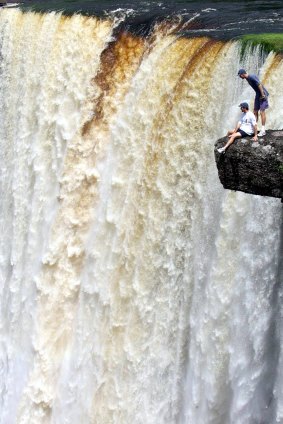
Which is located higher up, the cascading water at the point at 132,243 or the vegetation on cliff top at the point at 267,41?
the vegetation on cliff top at the point at 267,41

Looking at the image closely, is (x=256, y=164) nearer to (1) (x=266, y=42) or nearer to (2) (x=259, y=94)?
(2) (x=259, y=94)

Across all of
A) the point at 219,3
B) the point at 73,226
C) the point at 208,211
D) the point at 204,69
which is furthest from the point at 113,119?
the point at 219,3

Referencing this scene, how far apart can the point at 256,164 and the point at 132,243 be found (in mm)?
3665

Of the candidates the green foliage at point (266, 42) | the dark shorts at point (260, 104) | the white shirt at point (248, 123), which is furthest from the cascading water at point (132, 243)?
the white shirt at point (248, 123)

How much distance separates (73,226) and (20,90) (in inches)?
152

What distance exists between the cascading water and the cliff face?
0.89 metres

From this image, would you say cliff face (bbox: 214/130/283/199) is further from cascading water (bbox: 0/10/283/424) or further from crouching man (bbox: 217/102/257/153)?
cascading water (bbox: 0/10/283/424)

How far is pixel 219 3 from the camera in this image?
1318 cm

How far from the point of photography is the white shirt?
5871 millimetres

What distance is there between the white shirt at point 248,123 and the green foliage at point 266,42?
1973mm

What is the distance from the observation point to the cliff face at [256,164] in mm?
A: 5703

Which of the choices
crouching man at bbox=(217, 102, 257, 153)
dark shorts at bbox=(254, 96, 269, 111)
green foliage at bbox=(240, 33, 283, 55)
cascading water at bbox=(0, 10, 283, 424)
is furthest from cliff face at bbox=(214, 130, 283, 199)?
green foliage at bbox=(240, 33, 283, 55)

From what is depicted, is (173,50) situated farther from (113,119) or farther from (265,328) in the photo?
(265,328)

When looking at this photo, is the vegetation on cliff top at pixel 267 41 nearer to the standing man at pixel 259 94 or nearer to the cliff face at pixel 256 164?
the standing man at pixel 259 94
